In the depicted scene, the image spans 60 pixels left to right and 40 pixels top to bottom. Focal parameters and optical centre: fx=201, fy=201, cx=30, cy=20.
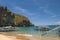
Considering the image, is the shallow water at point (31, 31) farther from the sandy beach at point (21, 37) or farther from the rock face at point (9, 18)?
the rock face at point (9, 18)

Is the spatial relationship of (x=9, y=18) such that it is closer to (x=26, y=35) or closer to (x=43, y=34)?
(x=26, y=35)

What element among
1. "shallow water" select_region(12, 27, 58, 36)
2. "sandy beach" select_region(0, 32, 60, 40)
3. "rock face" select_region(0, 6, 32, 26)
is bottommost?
"sandy beach" select_region(0, 32, 60, 40)

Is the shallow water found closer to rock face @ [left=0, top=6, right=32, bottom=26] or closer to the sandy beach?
the sandy beach

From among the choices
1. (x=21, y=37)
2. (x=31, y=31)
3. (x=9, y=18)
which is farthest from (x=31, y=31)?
(x=9, y=18)

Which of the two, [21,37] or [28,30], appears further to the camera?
[28,30]

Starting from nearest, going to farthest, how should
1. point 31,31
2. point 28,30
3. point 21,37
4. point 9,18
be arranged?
point 9,18, point 21,37, point 28,30, point 31,31

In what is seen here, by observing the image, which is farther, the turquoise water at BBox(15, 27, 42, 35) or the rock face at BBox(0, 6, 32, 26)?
the turquoise water at BBox(15, 27, 42, 35)

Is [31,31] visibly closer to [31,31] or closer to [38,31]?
[31,31]

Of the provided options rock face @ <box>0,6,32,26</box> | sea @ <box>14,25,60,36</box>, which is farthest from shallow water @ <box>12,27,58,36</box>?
rock face @ <box>0,6,32,26</box>

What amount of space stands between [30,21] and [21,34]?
0.87 m

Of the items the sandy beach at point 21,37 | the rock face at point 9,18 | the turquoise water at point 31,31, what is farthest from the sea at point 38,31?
the rock face at point 9,18

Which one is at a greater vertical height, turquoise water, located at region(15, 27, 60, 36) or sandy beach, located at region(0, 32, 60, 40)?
turquoise water, located at region(15, 27, 60, 36)

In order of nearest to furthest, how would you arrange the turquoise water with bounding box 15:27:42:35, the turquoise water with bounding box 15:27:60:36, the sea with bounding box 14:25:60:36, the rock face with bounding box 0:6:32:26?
the rock face with bounding box 0:6:32:26 < the sea with bounding box 14:25:60:36 < the turquoise water with bounding box 15:27:60:36 < the turquoise water with bounding box 15:27:42:35

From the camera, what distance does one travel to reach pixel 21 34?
296 inches
